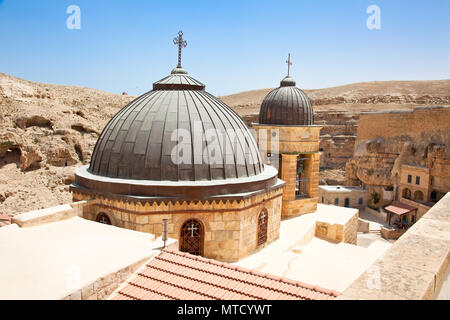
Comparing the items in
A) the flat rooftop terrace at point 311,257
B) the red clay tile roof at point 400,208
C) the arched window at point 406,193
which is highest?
the flat rooftop terrace at point 311,257

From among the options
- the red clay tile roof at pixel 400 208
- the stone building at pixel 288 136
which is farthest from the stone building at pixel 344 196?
the stone building at pixel 288 136

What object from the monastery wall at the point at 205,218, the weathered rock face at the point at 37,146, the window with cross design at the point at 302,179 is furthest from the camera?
the weathered rock face at the point at 37,146

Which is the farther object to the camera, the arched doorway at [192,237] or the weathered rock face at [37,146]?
the weathered rock face at [37,146]

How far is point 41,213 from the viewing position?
9336 millimetres

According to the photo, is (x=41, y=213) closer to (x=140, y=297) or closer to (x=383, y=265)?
(x=140, y=297)

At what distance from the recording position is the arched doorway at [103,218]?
10.1 metres

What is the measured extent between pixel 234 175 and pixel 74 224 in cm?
→ 467

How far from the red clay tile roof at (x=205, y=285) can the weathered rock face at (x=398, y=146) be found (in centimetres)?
3162

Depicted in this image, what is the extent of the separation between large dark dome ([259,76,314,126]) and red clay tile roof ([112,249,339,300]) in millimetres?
10483

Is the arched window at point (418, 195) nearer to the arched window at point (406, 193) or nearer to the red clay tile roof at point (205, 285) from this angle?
the arched window at point (406, 193)

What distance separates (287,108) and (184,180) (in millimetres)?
8375

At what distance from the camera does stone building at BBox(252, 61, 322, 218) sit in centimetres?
1655

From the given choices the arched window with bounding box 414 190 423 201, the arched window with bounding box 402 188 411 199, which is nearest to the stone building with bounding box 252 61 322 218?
the arched window with bounding box 414 190 423 201

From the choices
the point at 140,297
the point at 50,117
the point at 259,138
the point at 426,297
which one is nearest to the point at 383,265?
the point at 426,297
